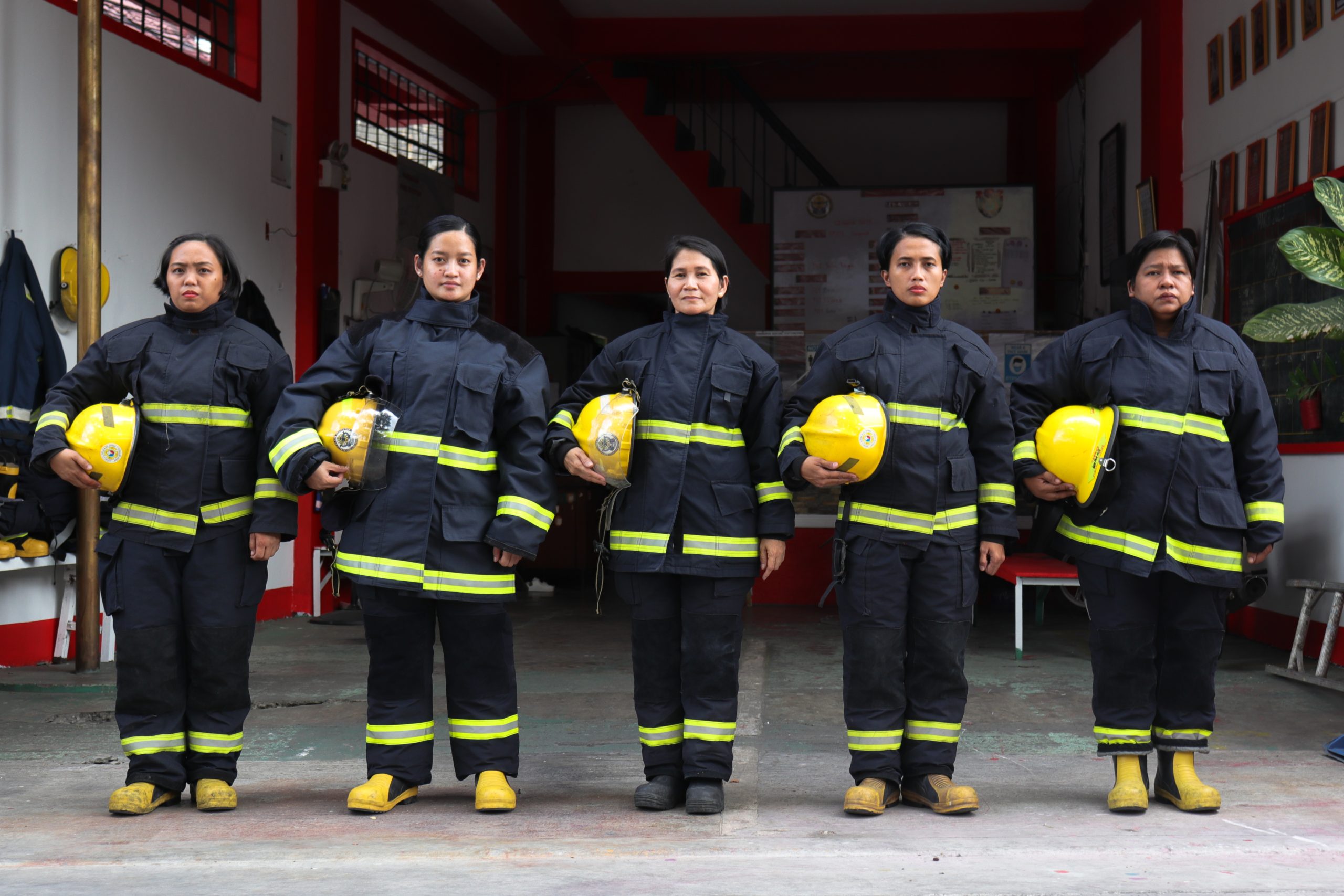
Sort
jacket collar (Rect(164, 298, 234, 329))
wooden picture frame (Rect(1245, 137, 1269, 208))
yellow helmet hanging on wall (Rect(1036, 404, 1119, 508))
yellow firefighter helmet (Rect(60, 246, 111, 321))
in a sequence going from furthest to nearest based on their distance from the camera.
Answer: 1. wooden picture frame (Rect(1245, 137, 1269, 208))
2. yellow firefighter helmet (Rect(60, 246, 111, 321))
3. jacket collar (Rect(164, 298, 234, 329))
4. yellow helmet hanging on wall (Rect(1036, 404, 1119, 508))

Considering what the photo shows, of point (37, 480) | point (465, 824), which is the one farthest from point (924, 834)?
point (37, 480)

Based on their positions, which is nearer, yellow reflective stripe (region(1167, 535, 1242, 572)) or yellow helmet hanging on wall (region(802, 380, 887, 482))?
yellow helmet hanging on wall (region(802, 380, 887, 482))

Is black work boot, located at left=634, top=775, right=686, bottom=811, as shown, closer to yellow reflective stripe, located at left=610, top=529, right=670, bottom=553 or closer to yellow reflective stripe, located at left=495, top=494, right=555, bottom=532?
yellow reflective stripe, located at left=610, top=529, right=670, bottom=553

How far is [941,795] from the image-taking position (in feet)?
12.7

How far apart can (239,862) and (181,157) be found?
5.64m

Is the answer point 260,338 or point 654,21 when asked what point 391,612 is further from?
point 654,21

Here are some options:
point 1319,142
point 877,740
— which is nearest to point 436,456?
point 877,740

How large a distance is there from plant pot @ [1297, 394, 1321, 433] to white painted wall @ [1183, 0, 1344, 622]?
0.16 meters

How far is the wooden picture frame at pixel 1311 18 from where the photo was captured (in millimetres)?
6867

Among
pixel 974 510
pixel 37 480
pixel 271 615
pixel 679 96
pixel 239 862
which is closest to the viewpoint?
pixel 239 862

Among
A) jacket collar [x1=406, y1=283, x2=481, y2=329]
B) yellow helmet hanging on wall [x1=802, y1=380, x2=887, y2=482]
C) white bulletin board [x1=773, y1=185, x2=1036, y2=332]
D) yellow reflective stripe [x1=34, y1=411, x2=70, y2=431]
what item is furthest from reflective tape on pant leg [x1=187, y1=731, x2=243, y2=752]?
white bulletin board [x1=773, y1=185, x2=1036, y2=332]

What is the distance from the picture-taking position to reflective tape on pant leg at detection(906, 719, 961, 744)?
3.90m

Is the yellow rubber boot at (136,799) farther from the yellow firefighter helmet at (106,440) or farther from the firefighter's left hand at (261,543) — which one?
the yellow firefighter helmet at (106,440)

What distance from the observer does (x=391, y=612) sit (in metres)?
3.85
